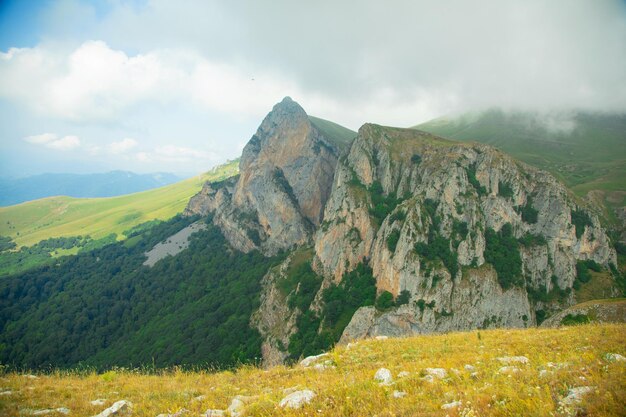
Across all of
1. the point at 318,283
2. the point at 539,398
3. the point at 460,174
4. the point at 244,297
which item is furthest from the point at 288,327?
the point at 539,398

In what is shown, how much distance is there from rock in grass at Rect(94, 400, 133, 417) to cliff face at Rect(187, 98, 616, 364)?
5327cm

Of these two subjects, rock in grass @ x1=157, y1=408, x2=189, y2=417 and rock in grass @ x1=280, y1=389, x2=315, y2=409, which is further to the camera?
rock in grass @ x1=157, y1=408, x2=189, y2=417

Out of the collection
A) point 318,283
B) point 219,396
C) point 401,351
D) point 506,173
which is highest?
point 506,173

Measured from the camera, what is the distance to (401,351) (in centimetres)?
1667

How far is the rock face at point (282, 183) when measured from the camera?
13612 cm

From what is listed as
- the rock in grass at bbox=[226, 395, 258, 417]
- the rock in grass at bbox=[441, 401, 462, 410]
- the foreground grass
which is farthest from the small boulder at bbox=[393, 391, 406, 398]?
the rock in grass at bbox=[226, 395, 258, 417]

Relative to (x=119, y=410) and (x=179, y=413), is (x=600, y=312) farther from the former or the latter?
(x=119, y=410)

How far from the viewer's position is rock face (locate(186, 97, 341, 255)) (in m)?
136

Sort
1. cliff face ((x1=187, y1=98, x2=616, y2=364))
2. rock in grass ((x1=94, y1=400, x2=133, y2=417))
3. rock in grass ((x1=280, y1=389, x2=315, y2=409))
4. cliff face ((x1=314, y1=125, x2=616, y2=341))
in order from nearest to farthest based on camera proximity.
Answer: rock in grass ((x1=280, y1=389, x2=315, y2=409)) < rock in grass ((x1=94, y1=400, x2=133, y2=417)) < cliff face ((x1=314, y1=125, x2=616, y2=341)) < cliff face ((x1=187, y1=98, x2=616, y2=364))

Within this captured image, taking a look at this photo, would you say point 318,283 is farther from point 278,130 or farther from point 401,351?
point 278,130

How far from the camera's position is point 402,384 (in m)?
10.4

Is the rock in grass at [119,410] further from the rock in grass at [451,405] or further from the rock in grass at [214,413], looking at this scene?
the rock in grass at [451,405]

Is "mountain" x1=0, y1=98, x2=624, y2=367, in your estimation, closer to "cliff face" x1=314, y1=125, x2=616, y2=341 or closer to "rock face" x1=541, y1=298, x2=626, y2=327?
"cliff face" x1=314, y1=125, x2=616, y2=341

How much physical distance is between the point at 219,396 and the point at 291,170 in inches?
5323
